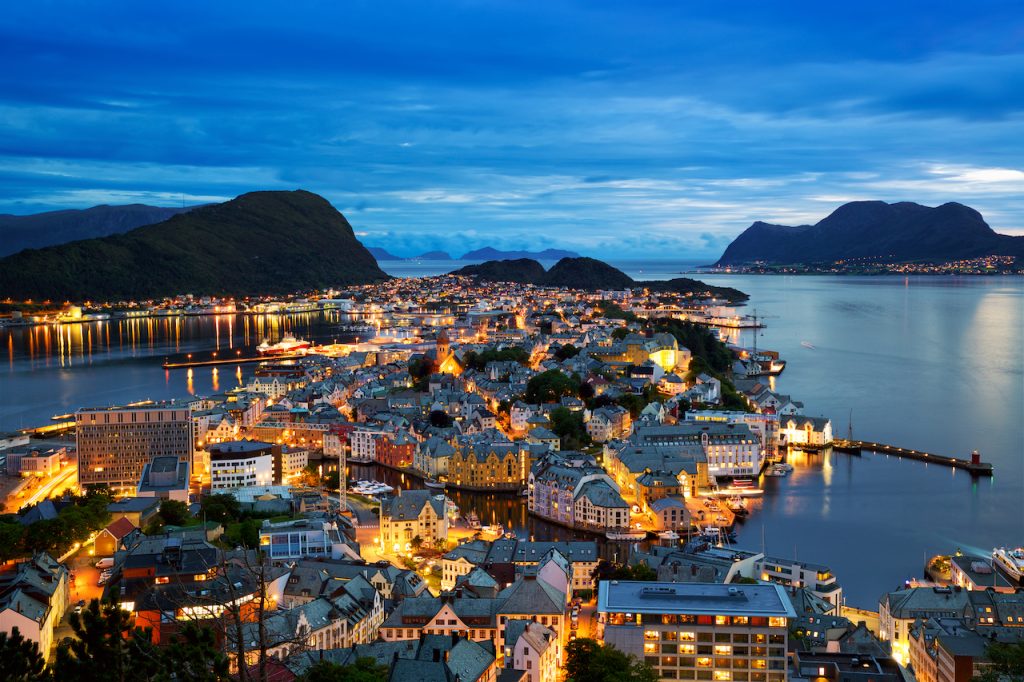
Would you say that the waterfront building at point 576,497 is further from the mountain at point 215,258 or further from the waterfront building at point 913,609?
the mountain at point 215,258

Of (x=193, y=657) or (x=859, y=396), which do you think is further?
(x=859, y=396)

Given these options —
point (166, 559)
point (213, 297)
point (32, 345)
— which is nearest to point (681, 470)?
point (166, 559)

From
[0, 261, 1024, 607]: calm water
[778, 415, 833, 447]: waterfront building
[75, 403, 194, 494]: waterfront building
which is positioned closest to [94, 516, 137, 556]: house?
[75, 403, 194, 494]: waterfront building

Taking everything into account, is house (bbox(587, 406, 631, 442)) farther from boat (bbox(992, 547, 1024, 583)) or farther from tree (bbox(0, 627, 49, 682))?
tree (bbox(0, 627, 49, 682))

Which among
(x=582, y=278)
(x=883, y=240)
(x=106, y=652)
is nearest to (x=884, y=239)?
(x=883, y=240)

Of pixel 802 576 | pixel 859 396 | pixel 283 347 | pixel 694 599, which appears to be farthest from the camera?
pixel 283 347

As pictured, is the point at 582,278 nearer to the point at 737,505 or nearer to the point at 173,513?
the point at 737,505

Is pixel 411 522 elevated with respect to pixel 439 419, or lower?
lower
